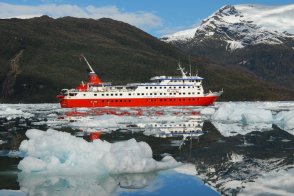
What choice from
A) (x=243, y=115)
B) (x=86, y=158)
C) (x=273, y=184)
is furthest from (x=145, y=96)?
(x=273, y=184)

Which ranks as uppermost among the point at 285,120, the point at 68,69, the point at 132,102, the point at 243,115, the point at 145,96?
the point at 68,69

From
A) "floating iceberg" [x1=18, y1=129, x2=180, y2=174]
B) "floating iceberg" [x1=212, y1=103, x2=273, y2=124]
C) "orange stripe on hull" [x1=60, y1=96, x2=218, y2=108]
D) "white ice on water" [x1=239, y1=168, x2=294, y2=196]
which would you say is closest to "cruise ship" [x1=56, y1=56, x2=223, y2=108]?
"orange stripe on hull" [x1=60, y1=96, x2=218, y2=108]

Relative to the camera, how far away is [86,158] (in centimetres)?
1423

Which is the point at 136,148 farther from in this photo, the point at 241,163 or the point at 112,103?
the point at 112,103

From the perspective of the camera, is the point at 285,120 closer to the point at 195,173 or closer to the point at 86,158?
the point at 195,173

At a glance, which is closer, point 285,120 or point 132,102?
point 285,120

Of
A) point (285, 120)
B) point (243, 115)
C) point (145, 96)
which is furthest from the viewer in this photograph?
point (145, 96)

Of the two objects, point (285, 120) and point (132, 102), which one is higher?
point (132, 102)

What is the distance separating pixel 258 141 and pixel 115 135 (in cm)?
809

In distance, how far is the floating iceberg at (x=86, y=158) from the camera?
45.2 feet

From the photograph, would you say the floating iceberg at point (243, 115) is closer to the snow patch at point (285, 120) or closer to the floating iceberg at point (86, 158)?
the snow patch at point (285, 120)

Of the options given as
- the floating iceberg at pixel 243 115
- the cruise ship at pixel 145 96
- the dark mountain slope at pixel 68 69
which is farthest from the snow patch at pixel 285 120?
the dark mountain slope at pixel 68 69

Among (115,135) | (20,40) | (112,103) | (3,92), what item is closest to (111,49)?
(20,40)

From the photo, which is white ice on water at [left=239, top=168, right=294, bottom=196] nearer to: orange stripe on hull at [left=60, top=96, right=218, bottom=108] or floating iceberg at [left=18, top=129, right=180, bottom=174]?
floating iceberg at [left=18, top=129, right=180, bottom=174]
